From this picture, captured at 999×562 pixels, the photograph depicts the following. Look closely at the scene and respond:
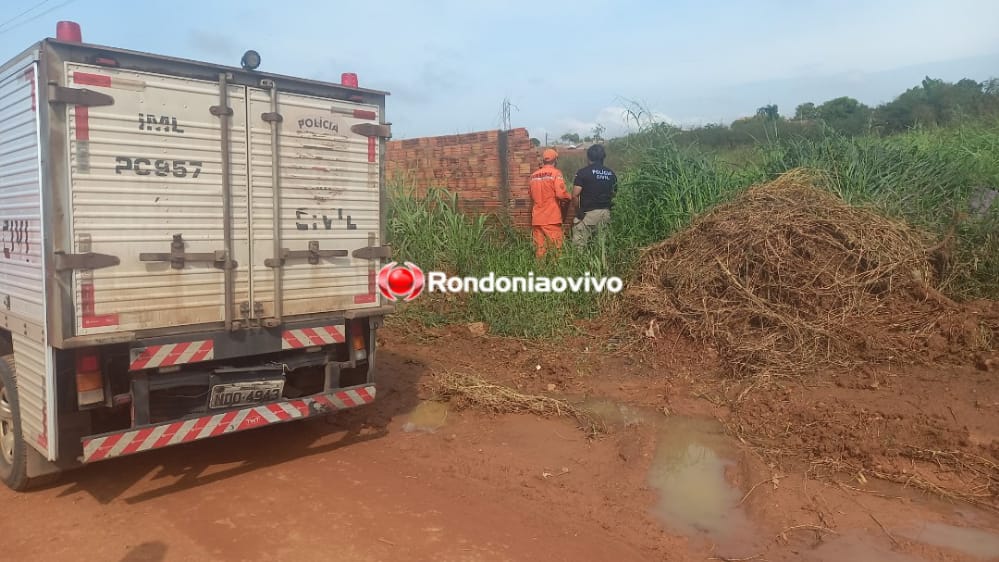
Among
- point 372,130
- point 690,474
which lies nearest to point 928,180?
point 690,474

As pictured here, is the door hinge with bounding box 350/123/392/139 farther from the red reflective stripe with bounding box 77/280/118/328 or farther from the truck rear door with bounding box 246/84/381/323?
the red reflective stripe with bounding box 77/280/118/328

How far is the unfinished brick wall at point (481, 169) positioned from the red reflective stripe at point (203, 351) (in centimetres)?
608

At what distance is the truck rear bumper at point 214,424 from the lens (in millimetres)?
4008

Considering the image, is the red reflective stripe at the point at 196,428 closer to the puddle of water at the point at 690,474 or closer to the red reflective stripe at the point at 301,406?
the red reflective stripe at the point at 301,406

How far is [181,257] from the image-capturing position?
13.6ft

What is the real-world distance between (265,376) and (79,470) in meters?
1.48

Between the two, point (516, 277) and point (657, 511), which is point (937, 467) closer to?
point (657, 511)

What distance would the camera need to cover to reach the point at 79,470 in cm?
480

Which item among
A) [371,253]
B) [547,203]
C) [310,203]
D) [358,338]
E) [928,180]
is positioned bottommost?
[358,338]

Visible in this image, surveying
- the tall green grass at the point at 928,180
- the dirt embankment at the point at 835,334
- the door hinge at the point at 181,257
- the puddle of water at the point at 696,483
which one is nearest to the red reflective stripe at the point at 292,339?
the door hinge at the point at 181,257

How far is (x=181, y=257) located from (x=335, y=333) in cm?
117

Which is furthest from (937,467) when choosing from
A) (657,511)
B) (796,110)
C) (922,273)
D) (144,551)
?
(796,110)

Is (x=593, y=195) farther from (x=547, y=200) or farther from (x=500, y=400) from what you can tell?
(x=500, y=400)

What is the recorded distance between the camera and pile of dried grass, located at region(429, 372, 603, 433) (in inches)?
227
